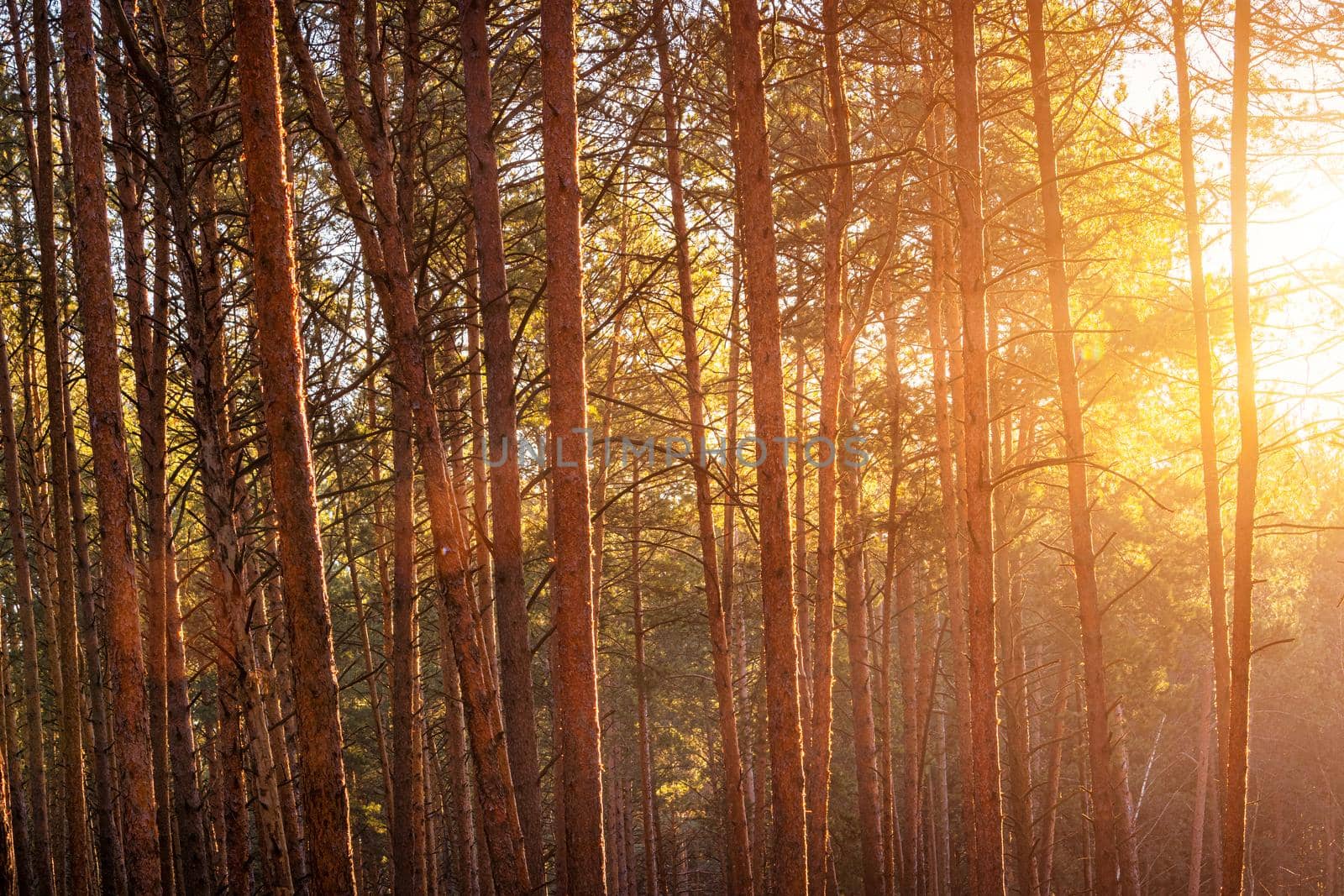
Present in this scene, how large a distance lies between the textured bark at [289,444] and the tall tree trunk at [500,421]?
1.92 m

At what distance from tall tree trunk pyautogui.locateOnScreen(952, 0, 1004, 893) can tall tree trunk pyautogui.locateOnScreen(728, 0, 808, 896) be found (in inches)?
62.2

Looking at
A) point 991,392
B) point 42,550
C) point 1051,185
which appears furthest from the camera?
point 42,550

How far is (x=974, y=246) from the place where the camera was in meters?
7.48

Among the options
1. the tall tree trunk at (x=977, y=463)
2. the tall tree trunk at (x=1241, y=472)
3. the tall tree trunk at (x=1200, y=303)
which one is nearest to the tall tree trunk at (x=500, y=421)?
the tall tree trunk at (x=977, y=463)

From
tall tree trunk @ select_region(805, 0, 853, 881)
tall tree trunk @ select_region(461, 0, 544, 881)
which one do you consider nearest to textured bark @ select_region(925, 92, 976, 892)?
tall tree trunk @ select_region(805, 0, 853, 881)

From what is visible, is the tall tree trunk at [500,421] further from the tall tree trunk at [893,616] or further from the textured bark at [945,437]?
the tall tree trunk at [893,616]

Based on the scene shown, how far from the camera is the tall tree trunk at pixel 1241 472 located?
819cm

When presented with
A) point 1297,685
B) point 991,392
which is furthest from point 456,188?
point 1297,685

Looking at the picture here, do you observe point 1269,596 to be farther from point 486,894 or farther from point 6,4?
point 6,4

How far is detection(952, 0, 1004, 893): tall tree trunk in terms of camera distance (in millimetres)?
7332

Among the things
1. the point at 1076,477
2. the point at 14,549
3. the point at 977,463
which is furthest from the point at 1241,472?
the point at 14,549

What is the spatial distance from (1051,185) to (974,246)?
255 cm

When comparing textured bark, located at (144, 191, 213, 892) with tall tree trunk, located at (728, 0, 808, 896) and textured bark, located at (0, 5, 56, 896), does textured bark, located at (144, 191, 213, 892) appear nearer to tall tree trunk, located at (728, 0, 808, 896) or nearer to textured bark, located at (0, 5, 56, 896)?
textured bark, located at (0, 5, 56, 896)

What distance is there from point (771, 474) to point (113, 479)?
479 cm
